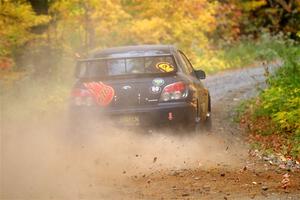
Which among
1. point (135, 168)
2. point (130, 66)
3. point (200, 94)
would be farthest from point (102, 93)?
point (200, 94)

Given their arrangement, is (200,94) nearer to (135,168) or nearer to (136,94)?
(136,94)

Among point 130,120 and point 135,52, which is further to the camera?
point 135,52

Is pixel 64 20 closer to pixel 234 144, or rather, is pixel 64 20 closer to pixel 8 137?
pixel 8 137

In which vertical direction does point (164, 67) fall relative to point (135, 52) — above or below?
below

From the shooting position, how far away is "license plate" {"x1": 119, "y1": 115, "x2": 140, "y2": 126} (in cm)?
1064

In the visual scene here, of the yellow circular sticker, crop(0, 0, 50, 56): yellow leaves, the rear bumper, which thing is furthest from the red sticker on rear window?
crop(0, 0, 50, 56): yellow leaves

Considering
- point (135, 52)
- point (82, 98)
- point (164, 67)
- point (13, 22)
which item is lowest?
point (82, 98)

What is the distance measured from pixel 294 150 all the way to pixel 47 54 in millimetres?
10330

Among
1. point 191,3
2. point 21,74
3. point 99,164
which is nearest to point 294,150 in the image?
point 99,164

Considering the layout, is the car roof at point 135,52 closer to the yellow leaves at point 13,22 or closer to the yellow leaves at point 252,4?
the yellow leaves at point 13,22

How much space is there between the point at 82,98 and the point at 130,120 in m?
0.82

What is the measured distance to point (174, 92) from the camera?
1071 cm

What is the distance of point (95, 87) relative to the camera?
10.8 m

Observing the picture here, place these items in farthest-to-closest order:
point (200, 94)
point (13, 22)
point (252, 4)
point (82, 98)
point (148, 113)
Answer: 1. point (252, 4)
2. point (13, 22)
3. point (200, 94)
4. point (82, 98)
5. point (148, 113)
